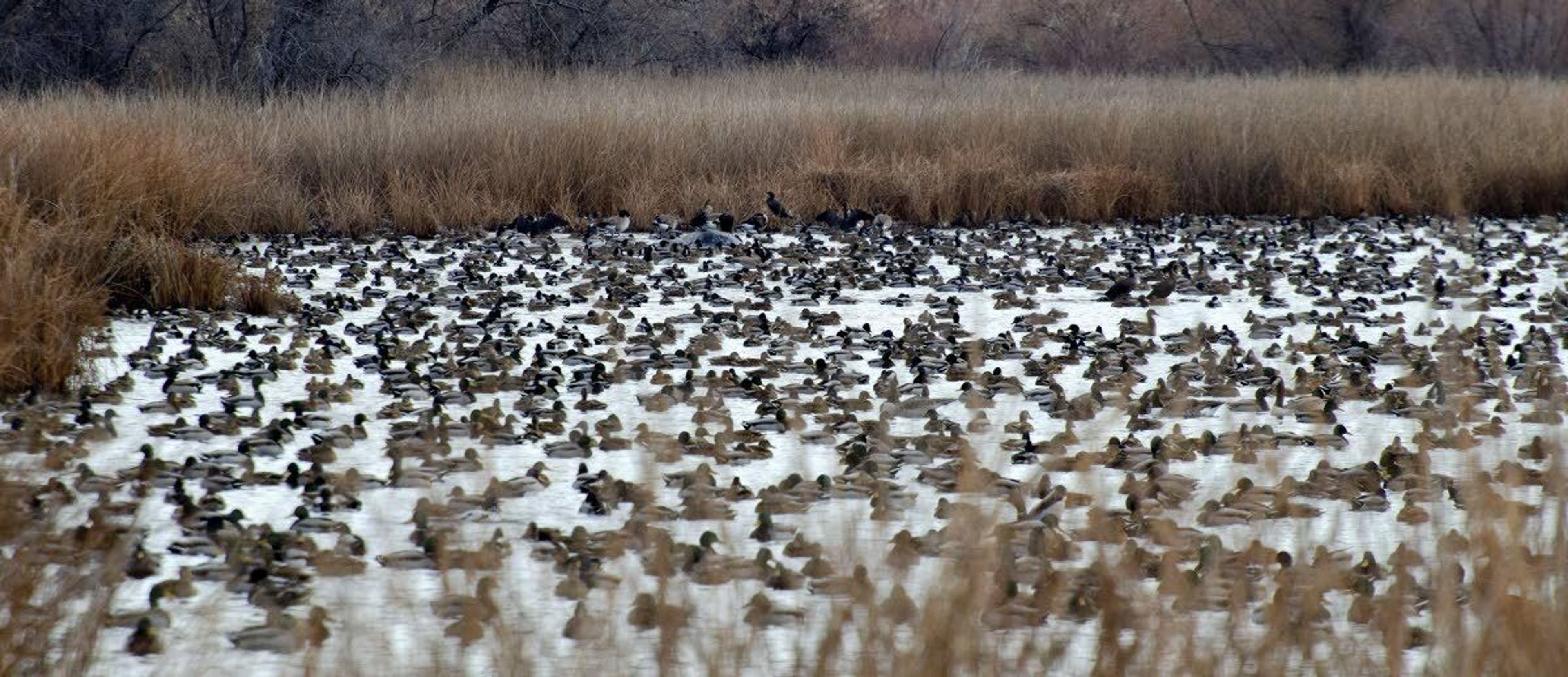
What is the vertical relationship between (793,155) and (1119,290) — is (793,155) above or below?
below

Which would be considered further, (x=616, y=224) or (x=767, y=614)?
(x=616, y=224)

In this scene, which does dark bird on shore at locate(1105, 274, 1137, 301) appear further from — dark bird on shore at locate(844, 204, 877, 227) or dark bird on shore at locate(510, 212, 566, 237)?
dark bird on shore at locate(510, 212, 566, 237)

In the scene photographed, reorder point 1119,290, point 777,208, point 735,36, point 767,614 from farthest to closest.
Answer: point 735,36 < point 777,208 < point 1119,290 < point 767,614

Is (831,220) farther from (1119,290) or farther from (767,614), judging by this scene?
(767,614)

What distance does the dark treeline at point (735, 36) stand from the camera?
16.9 metres

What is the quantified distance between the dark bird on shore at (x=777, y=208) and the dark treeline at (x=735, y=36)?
559 centimetres

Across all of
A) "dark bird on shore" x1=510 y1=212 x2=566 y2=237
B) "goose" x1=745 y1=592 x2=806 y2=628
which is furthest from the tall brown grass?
"goose" x1=745 y1=592 x2=806 y2=628

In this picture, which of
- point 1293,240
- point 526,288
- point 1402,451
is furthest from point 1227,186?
point 1402,451

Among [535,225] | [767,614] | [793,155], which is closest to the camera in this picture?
[767,614]

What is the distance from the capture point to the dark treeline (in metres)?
16.9

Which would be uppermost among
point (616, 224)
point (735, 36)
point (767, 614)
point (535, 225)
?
point (767, 614)

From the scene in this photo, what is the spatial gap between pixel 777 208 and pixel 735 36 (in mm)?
14072

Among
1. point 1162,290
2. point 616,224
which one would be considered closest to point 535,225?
point 616,224

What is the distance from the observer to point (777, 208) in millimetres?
11500
